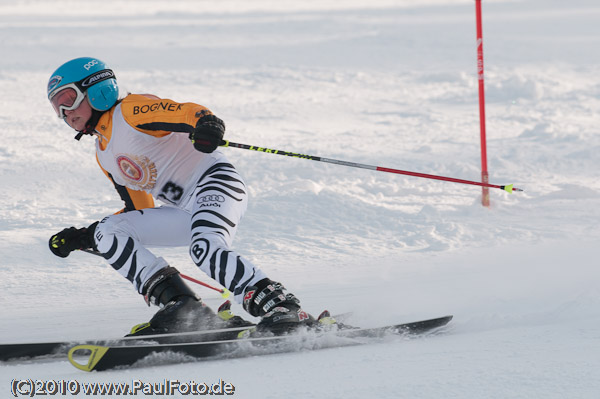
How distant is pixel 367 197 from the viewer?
693 cm

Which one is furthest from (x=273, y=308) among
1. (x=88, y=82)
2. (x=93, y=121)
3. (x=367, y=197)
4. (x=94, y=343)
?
(x=367, y=197)

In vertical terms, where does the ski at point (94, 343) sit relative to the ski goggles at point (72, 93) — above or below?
below

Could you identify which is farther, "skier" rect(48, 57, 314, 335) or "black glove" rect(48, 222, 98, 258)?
"black glove" rect(48, 222, 98, 258)

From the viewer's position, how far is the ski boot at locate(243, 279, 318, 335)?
10.6 feet

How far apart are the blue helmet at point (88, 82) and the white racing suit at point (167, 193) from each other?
0.24ft

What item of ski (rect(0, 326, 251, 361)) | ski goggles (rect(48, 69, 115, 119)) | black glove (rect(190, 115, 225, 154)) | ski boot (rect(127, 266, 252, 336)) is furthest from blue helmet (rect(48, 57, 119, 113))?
ski (rect(0, 326, 251, 361))

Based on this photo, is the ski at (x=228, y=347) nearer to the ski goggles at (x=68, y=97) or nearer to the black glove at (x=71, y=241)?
the black glove at (x=71, y=241)

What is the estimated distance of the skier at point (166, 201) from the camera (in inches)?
130

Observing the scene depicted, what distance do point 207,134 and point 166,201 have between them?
26.8 inches

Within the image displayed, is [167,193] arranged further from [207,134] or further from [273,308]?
[273,308]

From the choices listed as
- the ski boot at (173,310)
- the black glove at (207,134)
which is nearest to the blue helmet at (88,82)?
the black glove at (207,134)

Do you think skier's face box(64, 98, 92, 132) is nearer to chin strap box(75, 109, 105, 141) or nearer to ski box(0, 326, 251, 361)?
chin strap box(75, 109, 105, 141)

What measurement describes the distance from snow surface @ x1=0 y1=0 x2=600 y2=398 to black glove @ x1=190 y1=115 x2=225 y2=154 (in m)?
0.95

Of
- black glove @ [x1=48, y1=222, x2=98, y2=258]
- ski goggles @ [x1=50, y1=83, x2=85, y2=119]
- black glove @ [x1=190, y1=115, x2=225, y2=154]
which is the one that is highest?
ski goggles @ [x1=50, y1=83, x2=85, y2=119]
